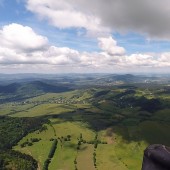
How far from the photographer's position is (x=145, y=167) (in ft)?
44.5

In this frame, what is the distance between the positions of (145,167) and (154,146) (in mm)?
1150

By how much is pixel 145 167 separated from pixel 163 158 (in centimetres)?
134

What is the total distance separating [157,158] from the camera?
12.8 m

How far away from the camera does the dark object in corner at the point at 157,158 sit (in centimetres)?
1257

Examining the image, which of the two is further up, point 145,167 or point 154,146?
point 154,146

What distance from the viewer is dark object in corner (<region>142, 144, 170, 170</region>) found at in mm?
12570

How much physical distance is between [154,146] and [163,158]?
78 centimetres

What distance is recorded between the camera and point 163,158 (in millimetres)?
12547

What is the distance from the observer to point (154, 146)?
13195 mm

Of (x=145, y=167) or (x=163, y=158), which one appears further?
Answer: (x=145, y=167)
